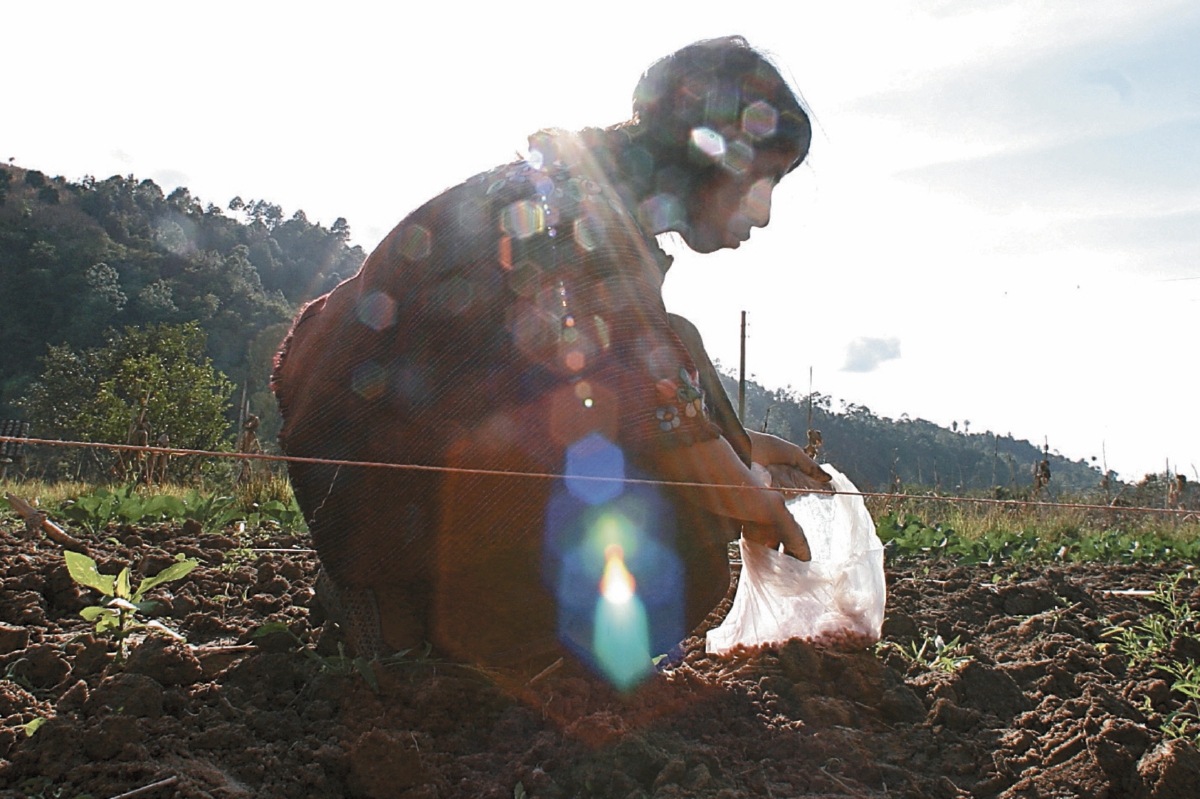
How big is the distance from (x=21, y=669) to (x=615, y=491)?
1.21m

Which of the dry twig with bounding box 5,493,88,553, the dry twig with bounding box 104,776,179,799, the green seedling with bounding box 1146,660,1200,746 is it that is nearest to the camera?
the dry twig with bounding box 104,776,179,799

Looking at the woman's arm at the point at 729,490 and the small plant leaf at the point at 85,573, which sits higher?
the woman's arm at the point at 729,490

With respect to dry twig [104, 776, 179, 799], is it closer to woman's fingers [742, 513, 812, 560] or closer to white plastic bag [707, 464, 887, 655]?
woman's fingers [742, 513, 812, 560]

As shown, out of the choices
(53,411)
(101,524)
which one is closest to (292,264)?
(53,411)

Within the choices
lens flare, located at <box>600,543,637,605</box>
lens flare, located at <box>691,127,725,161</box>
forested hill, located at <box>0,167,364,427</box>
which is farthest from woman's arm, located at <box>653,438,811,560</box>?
forested hill, located at <box>0,167,364,427</box>

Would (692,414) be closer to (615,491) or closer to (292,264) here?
(615,491)

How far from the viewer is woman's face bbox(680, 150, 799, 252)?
2.16m

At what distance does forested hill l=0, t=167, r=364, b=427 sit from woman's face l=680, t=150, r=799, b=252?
3723cm

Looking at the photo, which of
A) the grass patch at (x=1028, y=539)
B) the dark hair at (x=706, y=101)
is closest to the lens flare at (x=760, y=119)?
the dark hair at (x=706, y=101)

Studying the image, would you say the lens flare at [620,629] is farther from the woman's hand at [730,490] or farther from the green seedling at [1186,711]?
the green seedling at [1186,711]

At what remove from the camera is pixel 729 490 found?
1.78 meters

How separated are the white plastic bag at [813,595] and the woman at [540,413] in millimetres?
385

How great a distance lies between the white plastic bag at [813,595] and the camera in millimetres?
2422

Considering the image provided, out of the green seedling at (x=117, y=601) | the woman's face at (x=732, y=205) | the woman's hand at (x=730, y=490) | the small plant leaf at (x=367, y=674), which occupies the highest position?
the woman's face at (x=732, y=205)
